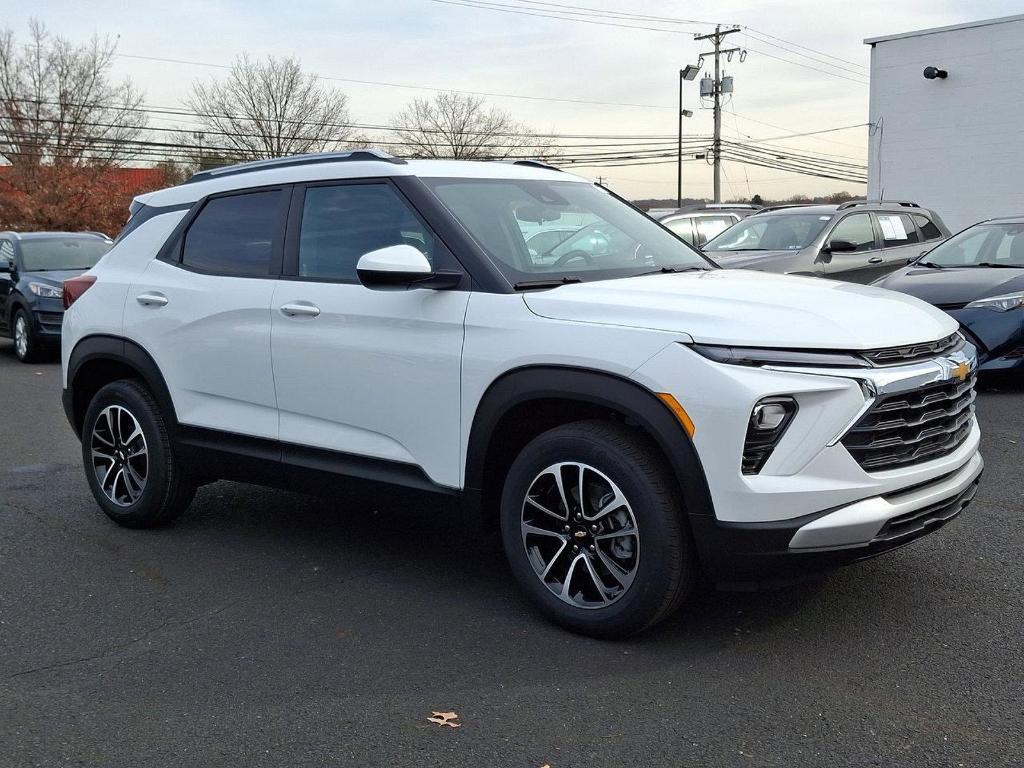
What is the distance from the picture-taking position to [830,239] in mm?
12188

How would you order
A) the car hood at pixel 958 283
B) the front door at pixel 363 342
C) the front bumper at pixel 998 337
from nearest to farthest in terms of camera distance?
the front door at pixel 363 342 → the front bumper at pixel 998 337 → the car hood at pixel 958 283

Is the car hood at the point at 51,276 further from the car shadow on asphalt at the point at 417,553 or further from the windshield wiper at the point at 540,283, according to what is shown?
the windshield wiper at the point at 540,283

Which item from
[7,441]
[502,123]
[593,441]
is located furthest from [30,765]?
[502,123]

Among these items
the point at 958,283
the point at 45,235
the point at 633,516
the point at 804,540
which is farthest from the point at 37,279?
the point at 804,540

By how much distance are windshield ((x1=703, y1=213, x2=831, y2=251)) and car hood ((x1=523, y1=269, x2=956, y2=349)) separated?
8230 mm

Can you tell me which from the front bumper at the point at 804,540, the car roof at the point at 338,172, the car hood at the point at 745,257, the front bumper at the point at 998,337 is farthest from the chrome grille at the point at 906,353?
the car hood at the point at 745,257

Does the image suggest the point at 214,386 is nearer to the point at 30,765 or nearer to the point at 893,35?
the point at 30,765

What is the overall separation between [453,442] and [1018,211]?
2757 centimetres

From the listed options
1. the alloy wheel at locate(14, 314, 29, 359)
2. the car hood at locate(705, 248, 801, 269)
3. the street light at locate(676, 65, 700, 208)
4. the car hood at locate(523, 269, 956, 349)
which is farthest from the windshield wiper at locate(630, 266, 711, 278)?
the street light at locate(676, 65, 700, 208)

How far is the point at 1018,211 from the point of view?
27859 mm

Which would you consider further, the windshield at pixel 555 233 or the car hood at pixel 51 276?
the car hood at pixel 51 276

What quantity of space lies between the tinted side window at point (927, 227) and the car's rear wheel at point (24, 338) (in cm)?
1142

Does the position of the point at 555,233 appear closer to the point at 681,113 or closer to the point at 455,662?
the point at 455,662

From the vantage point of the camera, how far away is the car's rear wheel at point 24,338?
46.0ft
